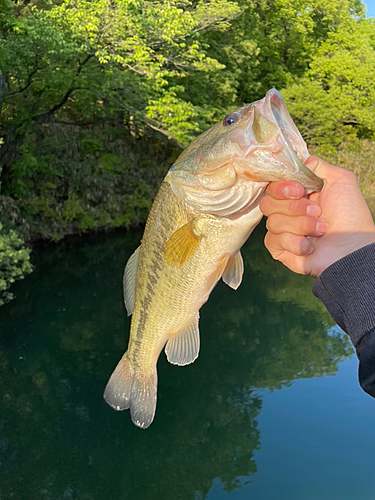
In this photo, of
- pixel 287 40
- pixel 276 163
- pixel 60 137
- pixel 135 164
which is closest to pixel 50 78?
pixel 60 137

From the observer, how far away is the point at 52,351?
8484 mm

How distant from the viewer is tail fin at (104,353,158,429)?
239cm

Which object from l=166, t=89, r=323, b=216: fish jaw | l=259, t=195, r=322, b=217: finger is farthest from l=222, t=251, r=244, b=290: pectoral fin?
l=259, t=195, r=322, b=217: finger

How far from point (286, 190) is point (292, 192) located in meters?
0.03

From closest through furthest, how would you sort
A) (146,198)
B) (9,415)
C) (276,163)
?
1. (276,163)
2. (9,415)
3. (146,198)

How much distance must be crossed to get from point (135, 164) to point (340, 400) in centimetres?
1163

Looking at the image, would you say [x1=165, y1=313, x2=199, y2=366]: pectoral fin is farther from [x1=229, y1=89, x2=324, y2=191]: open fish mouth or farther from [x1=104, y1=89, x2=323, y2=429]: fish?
[x1=229, y1=89, x2=324, y2=191]: open fish mouth

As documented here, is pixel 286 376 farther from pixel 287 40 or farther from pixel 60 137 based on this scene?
pixel 287 40

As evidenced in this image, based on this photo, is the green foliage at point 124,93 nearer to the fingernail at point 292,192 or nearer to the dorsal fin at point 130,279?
the dorsal fin at point 130,279

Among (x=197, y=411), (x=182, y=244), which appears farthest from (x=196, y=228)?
(x=197, y=411)

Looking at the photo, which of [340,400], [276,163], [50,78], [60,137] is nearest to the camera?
[276,163]

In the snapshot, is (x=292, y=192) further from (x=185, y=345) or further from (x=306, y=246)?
(x=185, y=345)

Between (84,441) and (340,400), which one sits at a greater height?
(340,400)

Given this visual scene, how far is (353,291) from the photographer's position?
139cm
